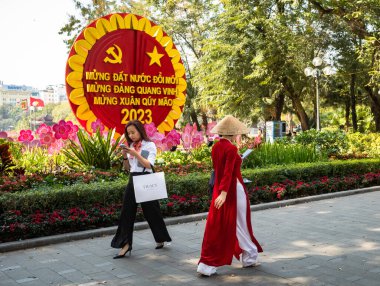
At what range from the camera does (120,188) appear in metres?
7.02

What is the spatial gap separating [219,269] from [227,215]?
618 millimetres

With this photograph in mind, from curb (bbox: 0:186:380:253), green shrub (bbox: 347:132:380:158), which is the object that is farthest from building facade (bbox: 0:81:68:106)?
curb (bbox: 0:186:380:253)

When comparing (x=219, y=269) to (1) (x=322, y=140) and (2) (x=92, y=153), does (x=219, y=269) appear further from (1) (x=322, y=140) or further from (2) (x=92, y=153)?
(1) (x=322, y=140)

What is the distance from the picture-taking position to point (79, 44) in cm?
988

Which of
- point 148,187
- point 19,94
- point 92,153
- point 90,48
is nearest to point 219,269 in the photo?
point 148,187

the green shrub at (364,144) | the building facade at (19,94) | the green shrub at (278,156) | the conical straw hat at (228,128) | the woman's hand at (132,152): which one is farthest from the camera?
the building facade at (19,94)

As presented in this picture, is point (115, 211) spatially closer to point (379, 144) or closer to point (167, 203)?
point (167, 203)

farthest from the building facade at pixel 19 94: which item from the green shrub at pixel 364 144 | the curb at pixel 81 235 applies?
the curb at pixel 81 235

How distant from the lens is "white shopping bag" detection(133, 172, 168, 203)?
5145mm

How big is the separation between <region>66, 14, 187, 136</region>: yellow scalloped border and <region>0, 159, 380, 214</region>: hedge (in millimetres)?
2787

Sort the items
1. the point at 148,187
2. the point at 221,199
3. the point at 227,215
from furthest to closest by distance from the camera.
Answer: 1. the point at 148,187
2. the point at 227,215
3. the point at 221,199

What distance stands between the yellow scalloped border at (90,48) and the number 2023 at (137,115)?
0.39m

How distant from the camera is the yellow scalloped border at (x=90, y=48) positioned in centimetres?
983

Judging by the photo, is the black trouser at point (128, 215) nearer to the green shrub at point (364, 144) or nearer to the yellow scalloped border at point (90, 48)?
the yellow scalloped border at point (90, 48)
